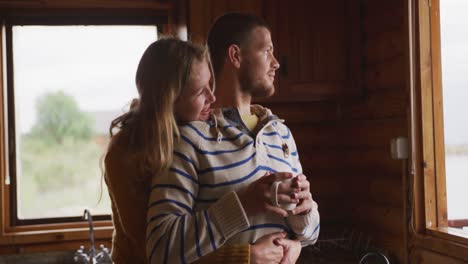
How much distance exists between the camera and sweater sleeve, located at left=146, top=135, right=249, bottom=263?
1.16 m

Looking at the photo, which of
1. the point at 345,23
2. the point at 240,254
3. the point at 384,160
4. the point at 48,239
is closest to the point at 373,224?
the point at 384,160

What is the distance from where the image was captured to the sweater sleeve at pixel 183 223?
1.16 meters

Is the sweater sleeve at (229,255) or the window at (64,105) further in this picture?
the window at (64,105)


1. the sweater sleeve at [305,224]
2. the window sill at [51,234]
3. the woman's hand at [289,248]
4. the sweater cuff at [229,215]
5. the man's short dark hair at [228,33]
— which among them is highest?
the man's short dark hair at [228,33]

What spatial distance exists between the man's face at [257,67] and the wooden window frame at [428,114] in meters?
1.15

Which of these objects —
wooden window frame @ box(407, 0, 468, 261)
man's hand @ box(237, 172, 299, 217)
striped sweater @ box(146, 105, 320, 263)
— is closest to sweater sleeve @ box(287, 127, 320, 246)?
striped sweater @ box(146, 105, 320, 263)

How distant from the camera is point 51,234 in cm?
309

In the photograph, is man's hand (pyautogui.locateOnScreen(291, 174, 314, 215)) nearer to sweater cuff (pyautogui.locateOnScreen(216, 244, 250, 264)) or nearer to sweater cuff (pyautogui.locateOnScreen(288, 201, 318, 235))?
sweater cuff (pyautogui.locateOnScreen(288, 201, 318, 235))

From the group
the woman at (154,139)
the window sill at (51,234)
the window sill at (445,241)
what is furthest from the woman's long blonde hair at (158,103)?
the window sill at (51,234)

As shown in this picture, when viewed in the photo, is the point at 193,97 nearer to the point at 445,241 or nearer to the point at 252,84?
the point at 252,84

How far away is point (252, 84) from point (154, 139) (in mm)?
431

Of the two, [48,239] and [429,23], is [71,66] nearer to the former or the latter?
[48,239]

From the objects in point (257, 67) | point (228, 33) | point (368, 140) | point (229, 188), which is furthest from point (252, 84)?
point (368, 140)

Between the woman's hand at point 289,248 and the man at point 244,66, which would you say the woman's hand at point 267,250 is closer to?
the woman's hand at point 289,248
